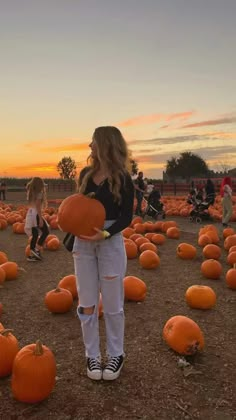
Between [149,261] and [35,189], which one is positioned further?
[35,189]

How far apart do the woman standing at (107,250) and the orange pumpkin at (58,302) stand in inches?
65.4

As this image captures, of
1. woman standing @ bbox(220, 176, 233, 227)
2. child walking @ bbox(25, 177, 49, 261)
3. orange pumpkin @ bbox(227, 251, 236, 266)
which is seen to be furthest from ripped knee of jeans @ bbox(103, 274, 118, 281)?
woman standing @ bbox(220, 176, 233, 227)

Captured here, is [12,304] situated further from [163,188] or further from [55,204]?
[163,188]

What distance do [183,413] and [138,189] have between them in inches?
605

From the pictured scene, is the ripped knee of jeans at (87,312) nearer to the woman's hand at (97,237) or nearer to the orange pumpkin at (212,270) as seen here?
the woman's hand at (97,237)

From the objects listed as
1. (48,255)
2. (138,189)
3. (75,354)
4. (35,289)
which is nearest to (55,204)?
(138,189)

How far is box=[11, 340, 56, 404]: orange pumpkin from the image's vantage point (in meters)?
3.21

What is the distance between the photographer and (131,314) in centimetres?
528

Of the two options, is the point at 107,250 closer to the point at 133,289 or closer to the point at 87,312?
the point at 87,312

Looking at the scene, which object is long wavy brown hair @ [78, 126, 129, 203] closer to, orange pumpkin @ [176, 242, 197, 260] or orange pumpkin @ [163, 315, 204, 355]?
orange pumpkin @ [163, 315, 204, 355]

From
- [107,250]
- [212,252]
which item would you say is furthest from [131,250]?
[107,250]

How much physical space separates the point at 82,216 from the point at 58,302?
225cm

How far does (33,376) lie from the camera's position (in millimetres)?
3209

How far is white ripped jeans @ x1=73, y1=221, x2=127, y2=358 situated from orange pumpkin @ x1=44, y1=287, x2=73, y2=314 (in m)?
1.66
